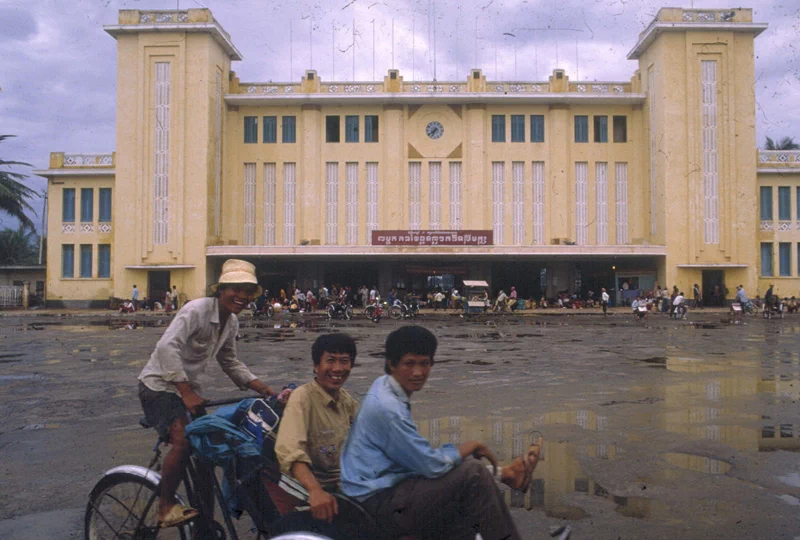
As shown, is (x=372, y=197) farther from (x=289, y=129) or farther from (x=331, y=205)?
(x=289, y=129)

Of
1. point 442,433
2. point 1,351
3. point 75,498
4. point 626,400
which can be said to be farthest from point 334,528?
point 1,351

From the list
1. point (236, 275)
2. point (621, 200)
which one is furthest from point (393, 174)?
point (236, 275)

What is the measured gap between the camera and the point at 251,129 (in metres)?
41.6

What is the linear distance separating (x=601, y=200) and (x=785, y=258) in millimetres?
11038

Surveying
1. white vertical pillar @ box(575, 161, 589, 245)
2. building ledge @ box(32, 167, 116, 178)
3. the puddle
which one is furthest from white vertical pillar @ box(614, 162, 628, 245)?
the puddle

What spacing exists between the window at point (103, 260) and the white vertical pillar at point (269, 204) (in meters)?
9.34

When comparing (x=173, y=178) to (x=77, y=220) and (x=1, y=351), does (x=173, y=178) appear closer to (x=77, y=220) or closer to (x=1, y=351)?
(x=77, y=220)

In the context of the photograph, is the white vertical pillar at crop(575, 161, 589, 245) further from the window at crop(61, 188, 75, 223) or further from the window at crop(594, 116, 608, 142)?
the window at crop(61, 188, 75, 223)

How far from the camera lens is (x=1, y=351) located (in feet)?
47.5

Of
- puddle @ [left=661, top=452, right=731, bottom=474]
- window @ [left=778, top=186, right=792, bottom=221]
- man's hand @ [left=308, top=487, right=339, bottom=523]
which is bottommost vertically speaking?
puddle @ [left=661, top=452, right=731, bottom=474]

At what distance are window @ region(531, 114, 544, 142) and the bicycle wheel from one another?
39783mm

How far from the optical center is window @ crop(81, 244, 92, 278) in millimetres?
40188

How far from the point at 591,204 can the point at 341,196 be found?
50.3ft

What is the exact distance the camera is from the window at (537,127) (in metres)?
41.0
